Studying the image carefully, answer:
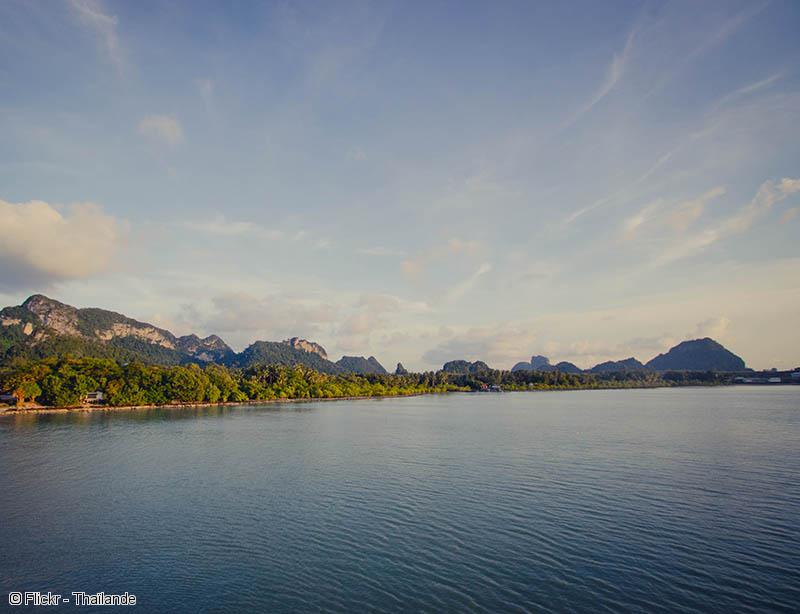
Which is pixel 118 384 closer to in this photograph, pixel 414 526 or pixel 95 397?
pixel 95 397

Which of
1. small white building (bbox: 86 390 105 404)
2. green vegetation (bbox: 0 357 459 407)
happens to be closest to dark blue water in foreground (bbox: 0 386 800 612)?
green vegetation (bbox: 0 357 459 407)

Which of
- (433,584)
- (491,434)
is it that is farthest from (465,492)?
(491,434)

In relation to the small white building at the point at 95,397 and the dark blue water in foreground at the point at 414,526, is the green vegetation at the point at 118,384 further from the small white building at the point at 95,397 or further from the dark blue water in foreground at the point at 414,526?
the dark blue water in foreground at the point at 414,526

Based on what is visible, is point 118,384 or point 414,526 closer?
point 414,526

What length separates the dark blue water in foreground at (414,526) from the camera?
2103 cm

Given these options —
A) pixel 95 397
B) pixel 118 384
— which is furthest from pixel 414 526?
pixel 95 397

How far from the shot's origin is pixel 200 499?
1441 inches

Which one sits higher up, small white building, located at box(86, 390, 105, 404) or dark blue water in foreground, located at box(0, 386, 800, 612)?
small white building, located at box(86, 390, 105, 404)

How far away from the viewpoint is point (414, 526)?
96.9 ft

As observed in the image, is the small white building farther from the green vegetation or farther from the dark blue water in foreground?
the dark blue water in foreground

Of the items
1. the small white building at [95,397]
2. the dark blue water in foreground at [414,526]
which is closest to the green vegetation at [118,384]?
the small white building at [95,397]

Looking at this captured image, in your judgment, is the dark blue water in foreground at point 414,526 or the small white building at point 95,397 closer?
the dark blue water in foreground at point 414,526

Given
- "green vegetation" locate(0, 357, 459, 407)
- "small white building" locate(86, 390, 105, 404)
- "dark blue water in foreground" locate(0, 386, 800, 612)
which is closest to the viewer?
"dark blue water in foreground" locate(0, 386, 800, 612)

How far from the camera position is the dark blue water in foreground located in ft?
69.0
